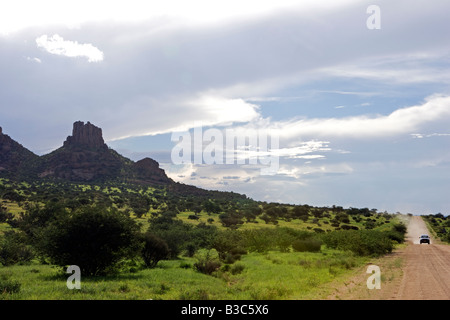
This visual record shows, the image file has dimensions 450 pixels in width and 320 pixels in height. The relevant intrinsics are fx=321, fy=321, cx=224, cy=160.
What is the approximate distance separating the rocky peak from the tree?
175m

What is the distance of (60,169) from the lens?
513 feet

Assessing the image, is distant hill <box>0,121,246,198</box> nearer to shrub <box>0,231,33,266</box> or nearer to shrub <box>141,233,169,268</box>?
shrub <box>0,231,33,266</box>

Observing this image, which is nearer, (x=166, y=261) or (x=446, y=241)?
(x=166, y=261)

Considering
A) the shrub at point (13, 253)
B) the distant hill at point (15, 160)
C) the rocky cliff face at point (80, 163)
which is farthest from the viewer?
the rocky cliff face at point (80, 163)

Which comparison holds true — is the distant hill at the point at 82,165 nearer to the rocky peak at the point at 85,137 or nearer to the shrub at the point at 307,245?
the rocky peak at the point at 85,137

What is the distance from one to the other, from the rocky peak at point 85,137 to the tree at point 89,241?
175 meters

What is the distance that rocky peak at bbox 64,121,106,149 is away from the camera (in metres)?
186

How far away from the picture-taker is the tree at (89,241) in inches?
912

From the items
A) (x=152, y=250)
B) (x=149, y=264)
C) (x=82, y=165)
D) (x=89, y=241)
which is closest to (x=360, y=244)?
(x=152, y=250)

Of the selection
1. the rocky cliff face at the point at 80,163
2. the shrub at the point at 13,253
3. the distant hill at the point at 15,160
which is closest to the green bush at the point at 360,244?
the shrub at the point at 13,253

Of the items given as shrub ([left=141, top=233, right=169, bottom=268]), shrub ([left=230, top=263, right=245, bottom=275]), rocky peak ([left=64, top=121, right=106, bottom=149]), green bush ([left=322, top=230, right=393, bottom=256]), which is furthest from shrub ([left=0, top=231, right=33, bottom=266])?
rocky peak ([left=64, top=121, right=106, bottom=149])
